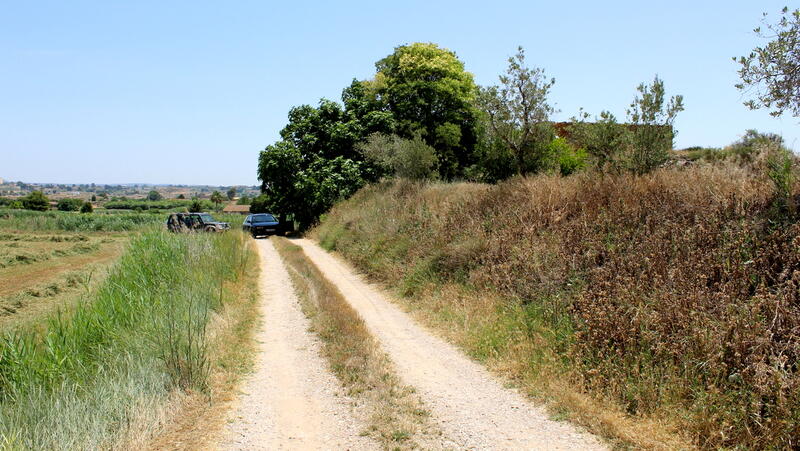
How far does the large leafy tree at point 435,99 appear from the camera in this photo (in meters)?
31.1

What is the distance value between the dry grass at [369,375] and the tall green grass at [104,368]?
1.89m

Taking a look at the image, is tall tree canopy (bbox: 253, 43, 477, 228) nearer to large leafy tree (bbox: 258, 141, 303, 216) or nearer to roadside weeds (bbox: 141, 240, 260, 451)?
large leafy tree (bbox: 258, 141, 303, 216)

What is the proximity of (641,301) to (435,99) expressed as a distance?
2718cm

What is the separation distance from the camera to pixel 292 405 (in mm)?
6062

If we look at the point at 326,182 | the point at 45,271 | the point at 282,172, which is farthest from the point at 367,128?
the point at 45,271

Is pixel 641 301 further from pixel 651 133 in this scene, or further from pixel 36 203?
pixel 36 203

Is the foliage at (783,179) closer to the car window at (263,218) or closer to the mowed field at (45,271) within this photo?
the mowed field at (45,271)

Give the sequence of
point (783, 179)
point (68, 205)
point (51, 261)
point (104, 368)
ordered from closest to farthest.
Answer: point (104, 368)
point (783, 179)
point (51, 261)
point (68, 205)

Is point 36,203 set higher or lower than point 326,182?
lower

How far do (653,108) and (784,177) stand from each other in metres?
6.70

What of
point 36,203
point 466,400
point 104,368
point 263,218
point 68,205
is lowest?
point 466,400

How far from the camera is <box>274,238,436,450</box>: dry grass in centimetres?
521

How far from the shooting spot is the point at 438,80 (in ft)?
107

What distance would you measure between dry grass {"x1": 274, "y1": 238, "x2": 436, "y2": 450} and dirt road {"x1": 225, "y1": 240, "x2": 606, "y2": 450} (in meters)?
0.16
